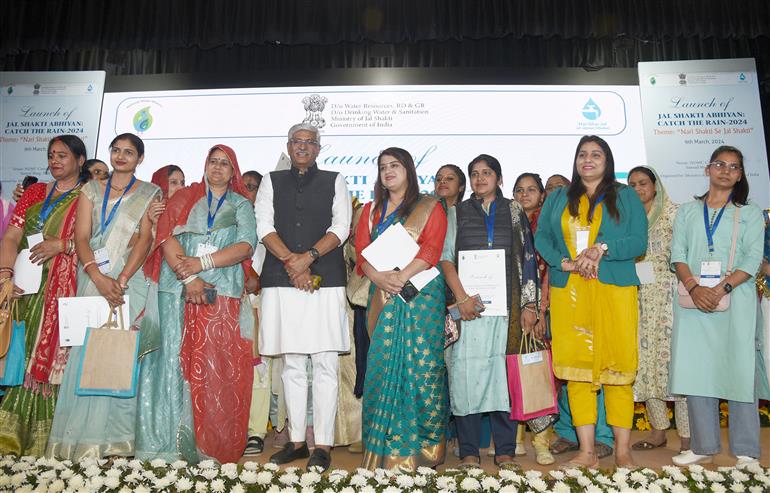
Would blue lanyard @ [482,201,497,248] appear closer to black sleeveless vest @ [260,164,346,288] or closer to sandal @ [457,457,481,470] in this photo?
black sleeveless vest @ [260,164,346,288]

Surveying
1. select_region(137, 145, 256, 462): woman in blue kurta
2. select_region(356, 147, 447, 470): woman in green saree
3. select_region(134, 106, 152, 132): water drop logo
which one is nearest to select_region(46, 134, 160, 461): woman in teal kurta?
select_region(137, 145, 256, 462): woman in blue kurta

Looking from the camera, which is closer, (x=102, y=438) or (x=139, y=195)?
(x=102, y=438)

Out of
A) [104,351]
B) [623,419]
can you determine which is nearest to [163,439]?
[104,351]

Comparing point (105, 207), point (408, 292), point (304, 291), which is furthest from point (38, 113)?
point (408, 292)

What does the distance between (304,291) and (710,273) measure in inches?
81.2

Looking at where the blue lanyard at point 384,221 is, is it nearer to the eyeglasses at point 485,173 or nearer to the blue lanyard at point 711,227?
the eyeglasses at point 485,173

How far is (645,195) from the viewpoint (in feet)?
12.3

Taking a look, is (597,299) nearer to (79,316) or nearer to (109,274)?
(109,274)

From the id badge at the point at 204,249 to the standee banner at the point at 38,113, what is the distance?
14.8ft

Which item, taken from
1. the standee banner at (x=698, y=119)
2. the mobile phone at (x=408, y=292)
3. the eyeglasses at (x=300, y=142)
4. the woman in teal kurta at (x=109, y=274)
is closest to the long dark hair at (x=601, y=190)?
the mobile phone at (x=408, y=292)

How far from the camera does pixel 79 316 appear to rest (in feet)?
10.0

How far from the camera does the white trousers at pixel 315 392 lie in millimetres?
3021

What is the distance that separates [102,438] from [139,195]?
1.24m

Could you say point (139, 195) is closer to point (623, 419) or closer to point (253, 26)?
point (623, 419)
